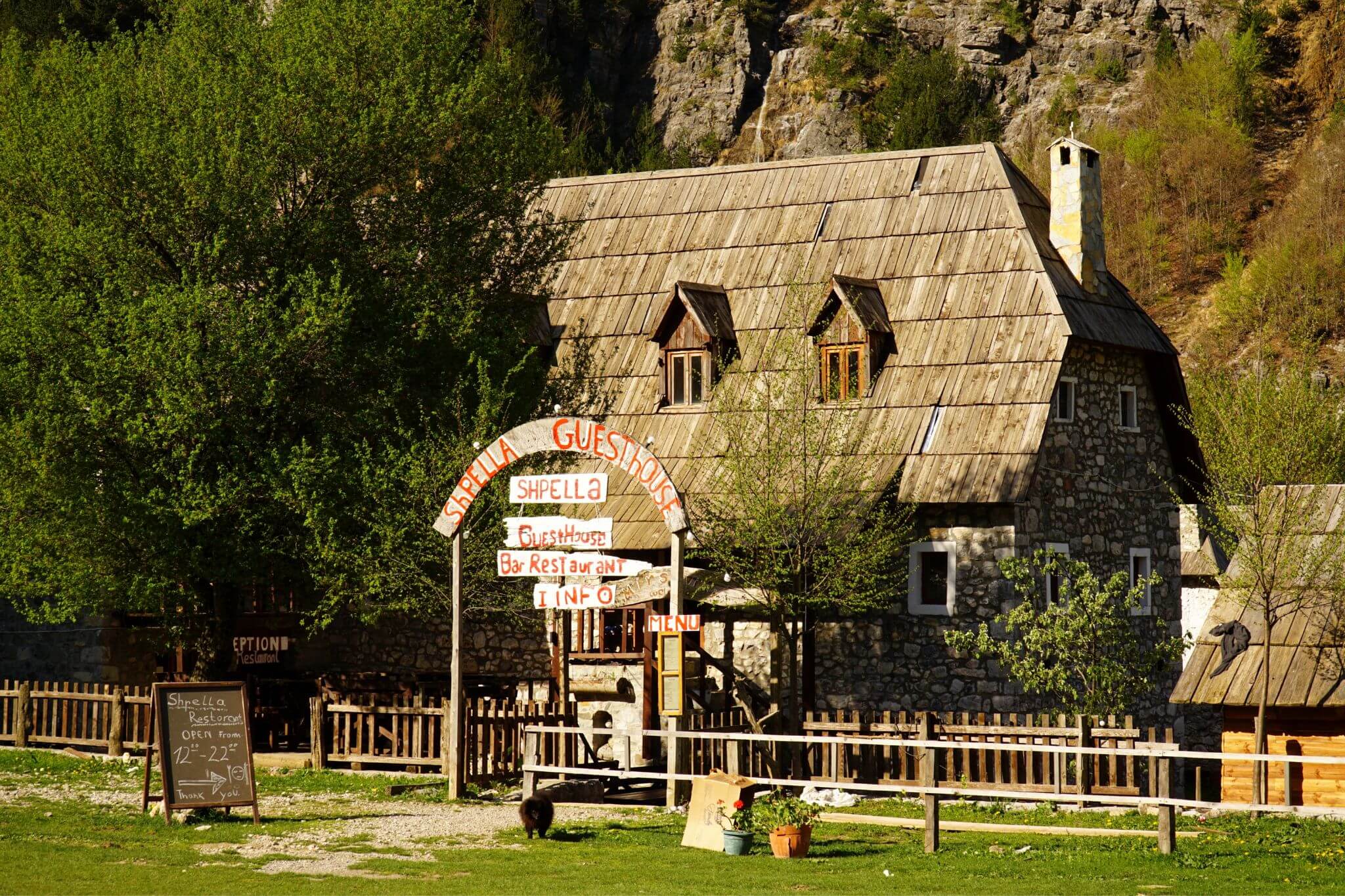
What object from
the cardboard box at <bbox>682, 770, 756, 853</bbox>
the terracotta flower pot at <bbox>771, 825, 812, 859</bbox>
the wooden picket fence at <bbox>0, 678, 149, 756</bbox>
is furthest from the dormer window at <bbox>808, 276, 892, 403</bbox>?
the wooden picket fence at <bbox>0, 678, 149, 756</bbox>

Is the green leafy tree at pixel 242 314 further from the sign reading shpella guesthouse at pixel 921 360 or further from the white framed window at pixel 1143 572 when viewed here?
the white framed window at pixel 1143 572

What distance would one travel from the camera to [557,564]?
19.4m

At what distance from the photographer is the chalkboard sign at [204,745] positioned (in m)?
16.7

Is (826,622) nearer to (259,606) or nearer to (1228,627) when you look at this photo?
(1228,627)

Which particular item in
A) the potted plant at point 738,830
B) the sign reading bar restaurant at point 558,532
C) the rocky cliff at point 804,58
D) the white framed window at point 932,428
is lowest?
the potted plant at point 738,830

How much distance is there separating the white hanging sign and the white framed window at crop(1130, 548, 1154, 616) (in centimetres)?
1145

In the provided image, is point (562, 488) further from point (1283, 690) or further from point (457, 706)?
point (1283, 690)

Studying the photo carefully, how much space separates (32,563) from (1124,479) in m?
17.2

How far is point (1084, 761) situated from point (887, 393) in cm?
770

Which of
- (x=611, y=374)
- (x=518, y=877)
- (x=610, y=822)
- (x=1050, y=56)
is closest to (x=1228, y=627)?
(x=611, y=374)

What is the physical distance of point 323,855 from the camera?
48.9 ft

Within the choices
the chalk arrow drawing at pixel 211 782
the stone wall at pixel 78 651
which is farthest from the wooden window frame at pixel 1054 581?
Result: the stone wall at pixel 78 651

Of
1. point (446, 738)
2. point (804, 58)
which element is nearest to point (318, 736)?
point (446, 738)

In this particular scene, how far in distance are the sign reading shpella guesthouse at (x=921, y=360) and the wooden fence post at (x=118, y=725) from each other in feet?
22.1
